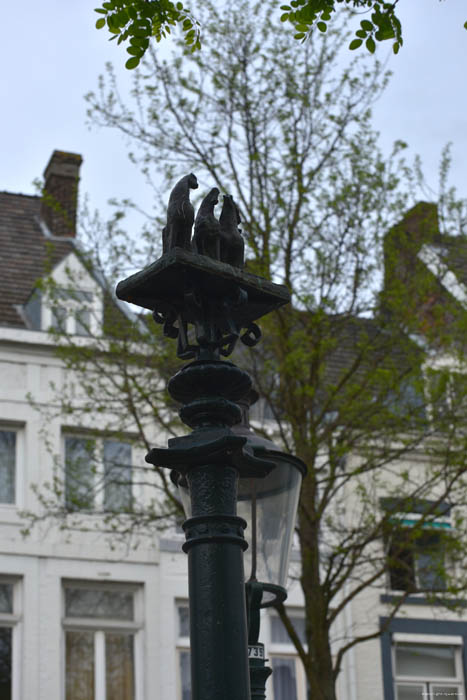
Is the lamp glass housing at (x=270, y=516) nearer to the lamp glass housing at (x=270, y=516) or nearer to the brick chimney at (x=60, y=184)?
the lamp glass housing at (x=270, y=516)

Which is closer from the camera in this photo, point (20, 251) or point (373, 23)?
point (373, 23)

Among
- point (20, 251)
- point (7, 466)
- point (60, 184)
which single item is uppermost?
point (60, 184)

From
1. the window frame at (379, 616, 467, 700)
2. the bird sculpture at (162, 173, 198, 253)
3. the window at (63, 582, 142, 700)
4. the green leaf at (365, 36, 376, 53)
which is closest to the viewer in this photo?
the bird sculpture at (162, 173, 198, 253)

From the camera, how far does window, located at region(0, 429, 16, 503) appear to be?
21.4 metres

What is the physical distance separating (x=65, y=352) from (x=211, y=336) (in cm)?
1110

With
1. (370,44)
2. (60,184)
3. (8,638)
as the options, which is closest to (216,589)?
(370,44)

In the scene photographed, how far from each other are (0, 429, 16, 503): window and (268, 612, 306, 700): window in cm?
510

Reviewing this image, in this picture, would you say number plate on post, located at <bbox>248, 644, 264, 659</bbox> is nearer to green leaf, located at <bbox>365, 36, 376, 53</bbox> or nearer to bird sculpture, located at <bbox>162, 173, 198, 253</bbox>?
bird sculpture, located at <bbox>162, 173, 198, 253</bbox>

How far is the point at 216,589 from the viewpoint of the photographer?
4871 millimetres

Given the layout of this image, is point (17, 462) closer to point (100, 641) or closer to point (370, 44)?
point (100, 641)

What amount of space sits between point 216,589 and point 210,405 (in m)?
0.82

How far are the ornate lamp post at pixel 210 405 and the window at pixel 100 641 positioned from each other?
16.0 meters

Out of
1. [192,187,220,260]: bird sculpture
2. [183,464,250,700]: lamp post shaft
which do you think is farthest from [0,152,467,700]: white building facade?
[183,464,250,700]: lamp post shaft

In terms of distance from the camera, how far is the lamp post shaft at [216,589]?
4.73m
